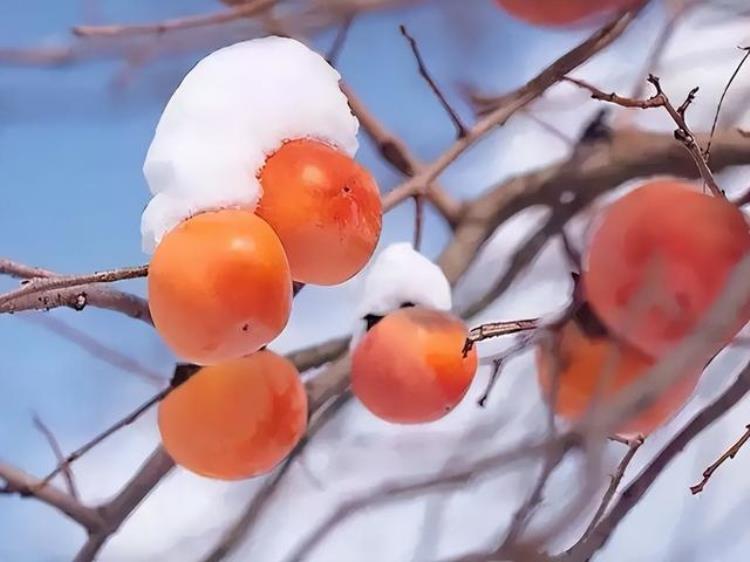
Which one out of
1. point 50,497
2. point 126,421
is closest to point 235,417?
point 126,421

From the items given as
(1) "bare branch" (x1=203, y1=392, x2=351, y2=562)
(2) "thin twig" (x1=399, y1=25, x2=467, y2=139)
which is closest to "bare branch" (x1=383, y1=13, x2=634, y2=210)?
(2) "thin twig" (x1=399, y1=25, x2=467, y2=139)

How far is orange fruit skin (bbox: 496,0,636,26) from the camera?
26 cm

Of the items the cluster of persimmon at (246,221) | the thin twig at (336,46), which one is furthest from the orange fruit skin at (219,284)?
the thin twig at (336,46)

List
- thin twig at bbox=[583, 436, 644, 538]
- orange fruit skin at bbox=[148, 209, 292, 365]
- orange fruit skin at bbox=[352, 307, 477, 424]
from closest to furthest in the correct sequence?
thin twig at bbox=[583, 436, 644, 538]
orange fruit skin at bbox=[148, 209, 292, 365]
orange fruit skin at bbox=[352, 307, 477, 424]

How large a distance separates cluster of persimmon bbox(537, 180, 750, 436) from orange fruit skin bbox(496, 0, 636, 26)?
0.05 metres

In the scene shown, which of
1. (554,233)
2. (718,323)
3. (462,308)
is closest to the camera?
(718,323)

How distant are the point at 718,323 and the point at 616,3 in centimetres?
13

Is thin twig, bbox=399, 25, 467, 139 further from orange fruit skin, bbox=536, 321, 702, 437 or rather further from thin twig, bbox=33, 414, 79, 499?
thin twig, bbox=33, 414, 79, 499

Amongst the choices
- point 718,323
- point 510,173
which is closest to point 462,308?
point 510,173

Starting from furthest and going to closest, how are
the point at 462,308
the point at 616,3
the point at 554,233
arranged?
the point at 462,308
the point at 554,233
the point at 616,3

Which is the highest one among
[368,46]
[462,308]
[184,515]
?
[368,46]

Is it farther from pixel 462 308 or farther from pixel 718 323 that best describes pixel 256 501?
pixel 718 323

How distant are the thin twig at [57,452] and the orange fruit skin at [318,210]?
184mm

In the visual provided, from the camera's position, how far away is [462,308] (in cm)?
47
